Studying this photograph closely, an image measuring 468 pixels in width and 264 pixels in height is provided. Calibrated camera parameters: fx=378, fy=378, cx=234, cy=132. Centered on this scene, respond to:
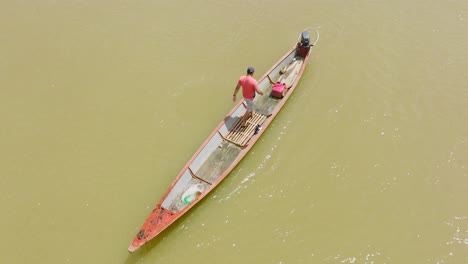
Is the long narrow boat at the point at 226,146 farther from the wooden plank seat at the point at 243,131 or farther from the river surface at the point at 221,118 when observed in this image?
the river surface at the point at 221,118

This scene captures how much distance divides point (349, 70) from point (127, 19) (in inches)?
394

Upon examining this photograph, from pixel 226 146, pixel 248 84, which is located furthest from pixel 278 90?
pixel 226 146

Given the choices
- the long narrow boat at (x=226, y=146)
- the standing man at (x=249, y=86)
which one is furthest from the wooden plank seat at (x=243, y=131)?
the standing man at (x=249, y=86)

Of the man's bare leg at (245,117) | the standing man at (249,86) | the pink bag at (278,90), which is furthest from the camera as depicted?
the pink bag at (278,90)

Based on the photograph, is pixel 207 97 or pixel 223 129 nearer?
pixel 223 129

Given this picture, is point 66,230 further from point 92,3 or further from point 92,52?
point 92,3

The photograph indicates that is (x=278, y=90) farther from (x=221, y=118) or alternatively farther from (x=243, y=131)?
(x=221, y=118)

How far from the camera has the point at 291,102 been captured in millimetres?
13570

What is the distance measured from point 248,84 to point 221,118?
2.11 metres

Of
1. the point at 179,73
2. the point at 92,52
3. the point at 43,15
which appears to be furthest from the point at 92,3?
the point at 179,73

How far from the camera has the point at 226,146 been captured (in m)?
12.2

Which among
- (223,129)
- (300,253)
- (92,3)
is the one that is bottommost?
(300,253)

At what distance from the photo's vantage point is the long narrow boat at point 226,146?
1016cm

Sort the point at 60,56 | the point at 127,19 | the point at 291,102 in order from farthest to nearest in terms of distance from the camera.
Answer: the point at 127,19, the point at 60,56, the point at 291,102
